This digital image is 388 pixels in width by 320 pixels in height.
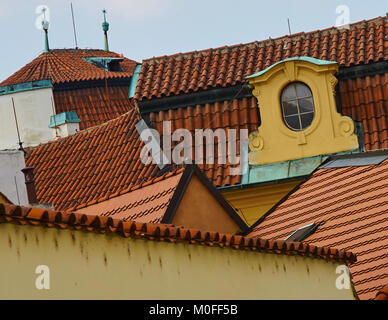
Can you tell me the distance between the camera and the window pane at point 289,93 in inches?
1148

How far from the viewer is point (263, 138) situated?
29.7 metres

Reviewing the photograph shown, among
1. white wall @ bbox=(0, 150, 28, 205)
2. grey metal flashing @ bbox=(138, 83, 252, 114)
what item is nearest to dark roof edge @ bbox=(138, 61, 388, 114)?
grey metal flashing @ bbox=(138, 83, 252, 114)

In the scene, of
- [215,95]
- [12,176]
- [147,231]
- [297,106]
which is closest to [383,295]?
[147,231]

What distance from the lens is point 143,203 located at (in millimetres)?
21219

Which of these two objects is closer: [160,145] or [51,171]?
[160,145]

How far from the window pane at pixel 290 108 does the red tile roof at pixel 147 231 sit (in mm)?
12346

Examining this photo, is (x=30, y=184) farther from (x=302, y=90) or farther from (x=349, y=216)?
(x=349, y=216)

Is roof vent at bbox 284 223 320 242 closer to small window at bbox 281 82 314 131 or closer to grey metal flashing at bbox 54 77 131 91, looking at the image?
small window at bbox 281 82 314 131

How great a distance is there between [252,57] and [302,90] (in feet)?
7.19

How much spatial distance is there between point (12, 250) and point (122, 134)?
70.0 feet

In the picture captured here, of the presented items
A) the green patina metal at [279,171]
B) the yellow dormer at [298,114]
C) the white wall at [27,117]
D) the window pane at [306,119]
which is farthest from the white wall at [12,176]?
the white wall at [27,117]

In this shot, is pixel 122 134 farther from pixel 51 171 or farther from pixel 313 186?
pixel 313 186
